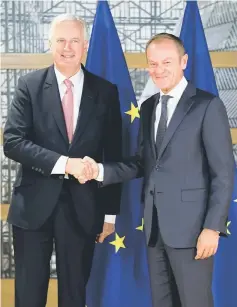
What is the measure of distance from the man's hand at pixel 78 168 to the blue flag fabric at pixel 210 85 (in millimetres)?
808

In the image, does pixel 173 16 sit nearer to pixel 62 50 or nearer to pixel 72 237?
pixel 62 50

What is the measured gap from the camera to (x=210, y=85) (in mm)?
2461

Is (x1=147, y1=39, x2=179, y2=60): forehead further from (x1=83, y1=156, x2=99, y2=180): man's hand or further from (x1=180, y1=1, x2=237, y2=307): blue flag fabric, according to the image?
(x1=180, y1=1, x2=237, y2=307): blue flag fabric

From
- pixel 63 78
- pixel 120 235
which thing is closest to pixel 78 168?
pixel 63 78

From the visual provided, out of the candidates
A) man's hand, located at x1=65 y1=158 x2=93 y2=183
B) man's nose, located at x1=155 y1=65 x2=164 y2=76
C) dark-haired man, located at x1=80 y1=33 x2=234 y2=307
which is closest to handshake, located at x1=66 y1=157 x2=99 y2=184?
man's hand, located at x1=65 y1=158 x2=93 y2=183

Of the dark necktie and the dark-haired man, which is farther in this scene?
the dark necktie

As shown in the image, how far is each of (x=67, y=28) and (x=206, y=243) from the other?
95 centimetres

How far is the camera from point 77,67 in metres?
2.06

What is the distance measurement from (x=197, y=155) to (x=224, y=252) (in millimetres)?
841

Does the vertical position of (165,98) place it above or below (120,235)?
above

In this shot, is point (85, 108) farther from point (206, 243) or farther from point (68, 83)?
point (206, 243)

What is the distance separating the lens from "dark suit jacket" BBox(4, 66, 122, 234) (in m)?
1.94

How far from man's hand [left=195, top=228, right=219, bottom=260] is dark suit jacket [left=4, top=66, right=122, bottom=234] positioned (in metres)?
0.45

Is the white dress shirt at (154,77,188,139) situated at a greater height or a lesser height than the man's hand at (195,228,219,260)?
greater
